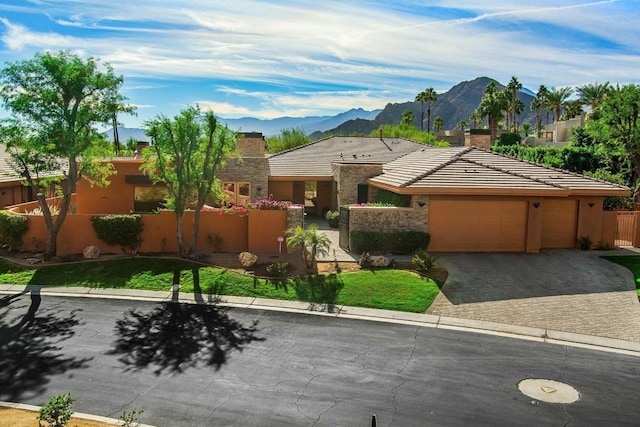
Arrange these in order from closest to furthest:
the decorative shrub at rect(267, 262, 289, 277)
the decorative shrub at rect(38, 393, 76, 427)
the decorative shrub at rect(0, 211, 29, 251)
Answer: the decorative shrub at rect(38, 393, 76, 427) → the decorative shrub at rect(267, 262, 289, 277) → the decorative shrub at rect(0, 211, 29, 251)

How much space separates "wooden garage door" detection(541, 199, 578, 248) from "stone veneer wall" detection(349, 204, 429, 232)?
566 cm

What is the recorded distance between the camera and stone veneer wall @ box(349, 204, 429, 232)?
22.6 metres

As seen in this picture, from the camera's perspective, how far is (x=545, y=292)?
59.4 ft

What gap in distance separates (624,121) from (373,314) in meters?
21.3

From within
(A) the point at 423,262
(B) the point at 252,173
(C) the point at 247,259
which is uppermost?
(B) the point at 252,173

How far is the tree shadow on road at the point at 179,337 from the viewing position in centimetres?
1278

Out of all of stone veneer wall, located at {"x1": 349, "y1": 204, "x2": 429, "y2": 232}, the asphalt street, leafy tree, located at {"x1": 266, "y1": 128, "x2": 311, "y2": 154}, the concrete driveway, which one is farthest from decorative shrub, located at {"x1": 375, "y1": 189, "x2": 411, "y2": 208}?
leafy tree, located at {"x1": 266, "y1": 128, "x2": 311, "y2": 154}

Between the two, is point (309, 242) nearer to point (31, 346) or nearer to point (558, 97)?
point (31, 346)

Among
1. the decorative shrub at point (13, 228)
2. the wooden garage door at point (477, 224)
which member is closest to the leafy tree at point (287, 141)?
the wooden garage door at point (477, 224)

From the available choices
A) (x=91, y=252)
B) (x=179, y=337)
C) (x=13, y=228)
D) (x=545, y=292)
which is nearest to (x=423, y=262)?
(x=545, y=292)

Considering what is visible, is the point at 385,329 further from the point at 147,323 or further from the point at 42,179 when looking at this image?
the point at 42,179

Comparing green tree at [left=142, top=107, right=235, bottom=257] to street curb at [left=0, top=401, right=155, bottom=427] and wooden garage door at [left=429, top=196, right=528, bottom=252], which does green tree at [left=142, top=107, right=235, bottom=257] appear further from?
street curb at [left=0, top=401, right=155, bottom=427]

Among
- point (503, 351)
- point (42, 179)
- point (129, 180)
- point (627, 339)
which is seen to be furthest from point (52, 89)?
point (627, 339)

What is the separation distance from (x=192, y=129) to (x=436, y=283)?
11.1 metres
